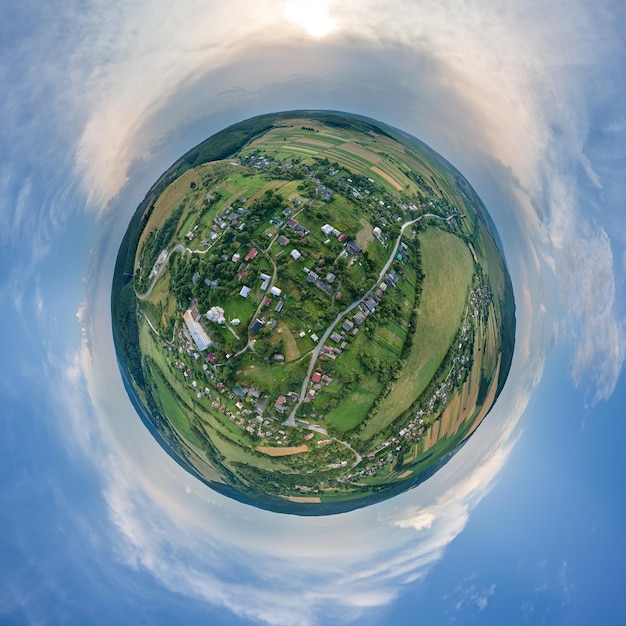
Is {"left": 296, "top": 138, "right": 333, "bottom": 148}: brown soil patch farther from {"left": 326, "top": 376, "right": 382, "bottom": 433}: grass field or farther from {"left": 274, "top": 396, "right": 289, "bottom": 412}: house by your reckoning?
{"left": 274, "top": 396, "right": 289, "bottom": 412}: house

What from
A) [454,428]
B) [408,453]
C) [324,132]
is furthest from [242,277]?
[454,428]

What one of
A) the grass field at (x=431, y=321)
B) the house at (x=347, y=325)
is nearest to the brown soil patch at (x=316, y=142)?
the grass field at (x=431, y=321)

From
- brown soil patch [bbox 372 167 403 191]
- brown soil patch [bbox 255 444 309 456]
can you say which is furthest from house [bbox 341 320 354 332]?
brown soil patch [bbox 372 167 403 191]

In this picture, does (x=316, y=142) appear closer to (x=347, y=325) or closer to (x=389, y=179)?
(x=389, y=179)

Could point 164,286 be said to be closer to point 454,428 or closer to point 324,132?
point 324,132

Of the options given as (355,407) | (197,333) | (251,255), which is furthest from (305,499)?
(251,255)
